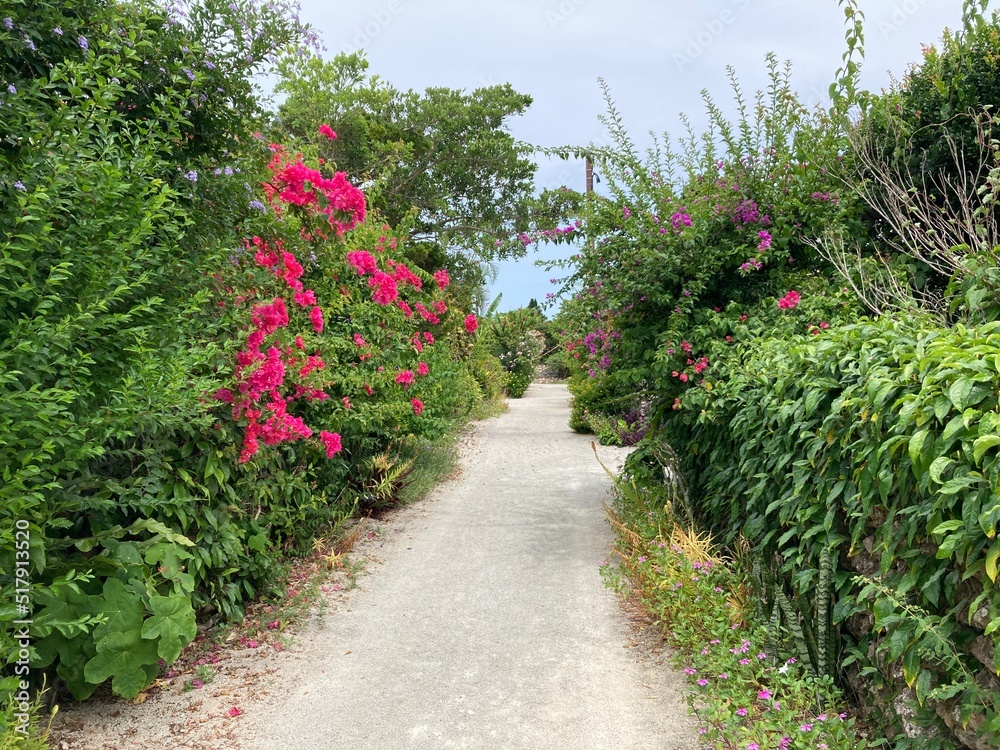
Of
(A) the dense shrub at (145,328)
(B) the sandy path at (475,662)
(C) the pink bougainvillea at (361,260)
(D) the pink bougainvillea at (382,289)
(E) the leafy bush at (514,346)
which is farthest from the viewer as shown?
(E) the leafy bush at (514,346)

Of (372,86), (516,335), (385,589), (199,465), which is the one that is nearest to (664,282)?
(385,589)

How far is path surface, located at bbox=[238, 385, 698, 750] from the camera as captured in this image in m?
3.22

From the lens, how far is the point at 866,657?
2.89 meters

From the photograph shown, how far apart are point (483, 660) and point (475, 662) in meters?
0.05

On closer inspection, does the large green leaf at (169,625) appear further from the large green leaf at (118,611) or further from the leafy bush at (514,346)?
the leafy bush at (514,346)

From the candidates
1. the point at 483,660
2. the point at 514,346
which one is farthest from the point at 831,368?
the point at 514,346

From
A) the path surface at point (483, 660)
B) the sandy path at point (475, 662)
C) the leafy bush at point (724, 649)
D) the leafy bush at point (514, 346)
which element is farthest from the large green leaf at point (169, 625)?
the leafy bush at point (514, 346)

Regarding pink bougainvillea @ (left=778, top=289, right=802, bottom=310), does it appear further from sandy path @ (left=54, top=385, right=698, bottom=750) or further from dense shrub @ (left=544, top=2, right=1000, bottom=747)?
sandy path @ (left=54, top=385, right=698, bottom=750)

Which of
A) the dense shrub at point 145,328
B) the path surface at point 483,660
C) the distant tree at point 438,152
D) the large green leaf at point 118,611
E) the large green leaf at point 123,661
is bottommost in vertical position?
the path surface at point 483,660

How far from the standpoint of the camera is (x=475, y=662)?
13.0 ft

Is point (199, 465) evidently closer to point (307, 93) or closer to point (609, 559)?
point (609, 559)

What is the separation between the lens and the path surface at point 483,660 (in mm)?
3224

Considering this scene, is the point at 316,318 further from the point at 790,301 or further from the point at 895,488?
the point at 895,488

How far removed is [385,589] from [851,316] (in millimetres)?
3964
